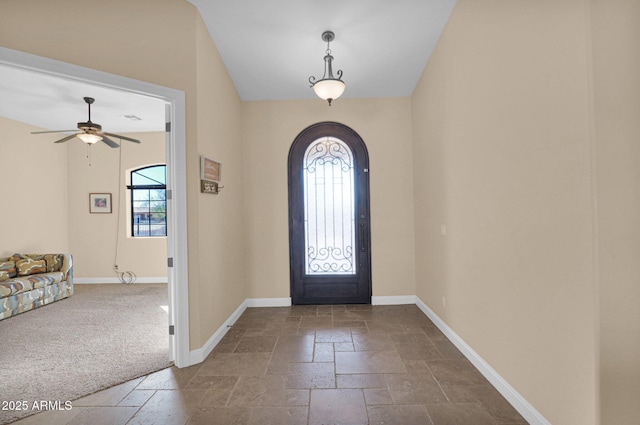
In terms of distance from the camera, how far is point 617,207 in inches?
53.4

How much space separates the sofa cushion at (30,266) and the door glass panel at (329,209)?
13.9 ft

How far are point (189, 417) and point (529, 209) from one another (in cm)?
254

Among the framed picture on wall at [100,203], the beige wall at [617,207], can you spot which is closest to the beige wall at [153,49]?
the beige wall at [617,207]

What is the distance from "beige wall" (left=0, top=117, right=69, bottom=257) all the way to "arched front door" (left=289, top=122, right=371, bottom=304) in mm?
4834

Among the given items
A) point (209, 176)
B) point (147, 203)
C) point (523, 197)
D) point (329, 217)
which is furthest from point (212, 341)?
point (147, 203)

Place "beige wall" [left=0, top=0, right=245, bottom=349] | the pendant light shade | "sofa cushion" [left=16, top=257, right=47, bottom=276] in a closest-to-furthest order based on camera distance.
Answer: "beige wall" [left=0, top=0, right=245, bottom=349], the pendant light shade, "sofa cushion" [left=16, top=257, right=47, bottom=276]

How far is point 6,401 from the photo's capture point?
7.09ft

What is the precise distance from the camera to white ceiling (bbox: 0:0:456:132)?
2.84 meters

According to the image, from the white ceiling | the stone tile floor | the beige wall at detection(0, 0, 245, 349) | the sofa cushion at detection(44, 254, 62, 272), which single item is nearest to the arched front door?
the white ceiling

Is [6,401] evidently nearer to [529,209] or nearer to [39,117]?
[529,209]

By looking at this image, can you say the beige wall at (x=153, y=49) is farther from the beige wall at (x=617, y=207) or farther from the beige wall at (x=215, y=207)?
the beige wall at (x=617, y=207)

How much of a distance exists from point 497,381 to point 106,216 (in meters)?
6.96

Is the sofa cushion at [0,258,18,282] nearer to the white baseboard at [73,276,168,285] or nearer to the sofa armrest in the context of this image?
the sofa armrest

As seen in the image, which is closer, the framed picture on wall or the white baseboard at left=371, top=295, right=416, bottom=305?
the white baseboard at left=371, top=295, right=416, bottom=305
